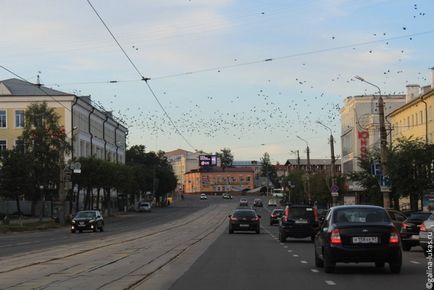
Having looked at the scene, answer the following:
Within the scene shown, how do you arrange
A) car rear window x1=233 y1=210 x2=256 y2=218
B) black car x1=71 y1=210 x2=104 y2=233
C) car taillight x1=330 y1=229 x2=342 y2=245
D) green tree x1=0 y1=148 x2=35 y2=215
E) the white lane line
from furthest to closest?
green tree x1=0 y1=148 x2=35 y2=215 → black car x1=71 y1=210 x2=104 y2=233 → car rear window x1=233 y1=210 x2=256 y2=218 → car taillight x1=330 y1=229 x2=342 y2=245 → the white lane line

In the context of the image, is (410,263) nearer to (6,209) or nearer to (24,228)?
(24,228)

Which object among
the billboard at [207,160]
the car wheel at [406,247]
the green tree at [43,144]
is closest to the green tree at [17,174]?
the green tree at [43,144]

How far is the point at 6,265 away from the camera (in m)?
20.7

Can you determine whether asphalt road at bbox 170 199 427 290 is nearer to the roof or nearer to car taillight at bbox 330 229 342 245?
car taillight at bbox 330 229 342 245

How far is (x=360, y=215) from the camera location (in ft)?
54.2

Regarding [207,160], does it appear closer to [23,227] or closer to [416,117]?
[416,117]

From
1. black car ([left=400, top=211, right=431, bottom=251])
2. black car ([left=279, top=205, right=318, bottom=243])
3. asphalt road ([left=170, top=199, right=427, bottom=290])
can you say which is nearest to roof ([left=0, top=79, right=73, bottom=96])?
black car ([left=279, top=205, right=318, bottom=243])

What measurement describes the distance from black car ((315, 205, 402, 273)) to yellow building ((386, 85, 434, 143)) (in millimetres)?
44062

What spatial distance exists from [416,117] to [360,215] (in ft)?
184

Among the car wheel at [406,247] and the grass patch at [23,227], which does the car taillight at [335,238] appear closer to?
the car wheel at [406,247]

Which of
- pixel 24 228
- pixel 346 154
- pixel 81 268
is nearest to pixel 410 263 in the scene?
pixel 81 268

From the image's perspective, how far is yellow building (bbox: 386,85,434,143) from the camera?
6431 cm

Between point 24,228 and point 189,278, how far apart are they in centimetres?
4353

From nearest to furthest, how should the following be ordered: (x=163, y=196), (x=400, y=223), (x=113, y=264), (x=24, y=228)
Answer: (x=113, y=264) → (x=400, y=223) → (x=24, y=228) → (x=163, y=196)
